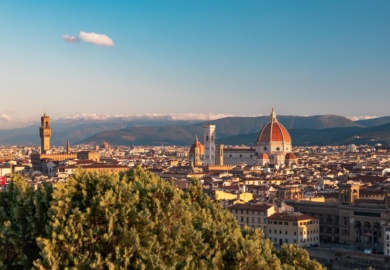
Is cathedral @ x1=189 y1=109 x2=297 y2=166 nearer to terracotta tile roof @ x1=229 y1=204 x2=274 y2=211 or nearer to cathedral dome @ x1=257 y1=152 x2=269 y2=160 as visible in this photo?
cathedral dome @ x1=257 y1=152 x2=269 y2=160

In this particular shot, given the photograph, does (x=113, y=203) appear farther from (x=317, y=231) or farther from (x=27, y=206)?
(x=317, y=231)

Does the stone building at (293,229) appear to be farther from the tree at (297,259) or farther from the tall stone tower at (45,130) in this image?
the tall stone tower at (45,130)

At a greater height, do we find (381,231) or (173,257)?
(173,257)

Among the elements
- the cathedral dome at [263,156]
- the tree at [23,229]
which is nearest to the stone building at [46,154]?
the cathedral dome at [263,156]

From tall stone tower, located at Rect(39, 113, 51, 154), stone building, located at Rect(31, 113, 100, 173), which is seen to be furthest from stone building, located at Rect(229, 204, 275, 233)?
tall stone tower, located at Rect(39, 113, 51, 154)

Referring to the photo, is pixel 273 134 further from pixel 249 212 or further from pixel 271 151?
pixel 249 212

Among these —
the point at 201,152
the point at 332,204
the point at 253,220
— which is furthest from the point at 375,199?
the point at 201,152

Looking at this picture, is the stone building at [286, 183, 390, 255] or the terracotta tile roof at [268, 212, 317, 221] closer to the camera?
the terracotta tile roof at [268, 212, 317, 221]
